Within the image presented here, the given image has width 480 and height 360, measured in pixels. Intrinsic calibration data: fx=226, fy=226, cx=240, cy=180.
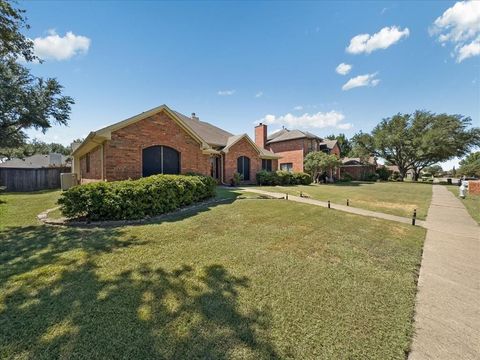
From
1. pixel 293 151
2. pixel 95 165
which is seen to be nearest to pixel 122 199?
pixel 95 165

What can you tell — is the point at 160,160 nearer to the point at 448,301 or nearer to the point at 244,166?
the point at 244,166

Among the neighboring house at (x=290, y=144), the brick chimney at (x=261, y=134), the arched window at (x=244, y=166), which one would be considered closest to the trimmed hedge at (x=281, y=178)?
the arched window at (x=244, y=166)

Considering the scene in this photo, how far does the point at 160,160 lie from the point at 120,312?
31.8 feet

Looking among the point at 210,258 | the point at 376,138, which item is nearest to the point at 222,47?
the point at 210,258

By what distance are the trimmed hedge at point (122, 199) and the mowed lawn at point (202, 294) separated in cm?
76

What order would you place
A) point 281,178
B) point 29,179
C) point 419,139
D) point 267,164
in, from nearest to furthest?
point 29,179
point 281,178
point 267,164
point 419,139

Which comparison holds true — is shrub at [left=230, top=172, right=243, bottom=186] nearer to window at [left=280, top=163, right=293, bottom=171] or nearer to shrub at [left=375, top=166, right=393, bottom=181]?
window at [left=280, top=163, right=293, bottom=171]

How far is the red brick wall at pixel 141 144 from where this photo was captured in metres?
10.2

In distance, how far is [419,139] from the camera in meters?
37.5

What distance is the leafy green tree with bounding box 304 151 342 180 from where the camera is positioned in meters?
26.2

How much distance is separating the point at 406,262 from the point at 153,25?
539 inches

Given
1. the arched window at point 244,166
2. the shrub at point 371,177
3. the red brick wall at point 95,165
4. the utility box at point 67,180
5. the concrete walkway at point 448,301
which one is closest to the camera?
the concrete walkway at point 448,301

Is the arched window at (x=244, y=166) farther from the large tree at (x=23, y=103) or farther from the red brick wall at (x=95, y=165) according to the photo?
the large tree at (x=23, y=103)

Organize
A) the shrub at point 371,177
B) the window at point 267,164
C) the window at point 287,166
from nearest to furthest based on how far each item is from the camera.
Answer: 1. the window at point 267,164
2. the window at point 287,166
3. the shrub at point 371,177
